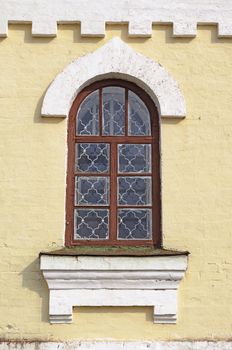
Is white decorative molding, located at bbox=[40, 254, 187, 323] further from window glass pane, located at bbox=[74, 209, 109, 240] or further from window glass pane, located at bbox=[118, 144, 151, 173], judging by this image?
window glass pane, located at bbox=[118, 144, 151, 173]

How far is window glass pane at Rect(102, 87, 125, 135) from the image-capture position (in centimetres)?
739

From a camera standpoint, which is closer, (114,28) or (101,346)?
(101,346)

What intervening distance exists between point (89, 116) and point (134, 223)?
3.45ft

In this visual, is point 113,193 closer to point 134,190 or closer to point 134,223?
point 134,190

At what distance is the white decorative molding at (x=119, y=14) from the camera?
746cm

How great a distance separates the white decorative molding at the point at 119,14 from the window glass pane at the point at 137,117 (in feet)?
1.94

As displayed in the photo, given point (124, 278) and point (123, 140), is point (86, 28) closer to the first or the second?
point (123, 140)

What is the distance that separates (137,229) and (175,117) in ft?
3.38

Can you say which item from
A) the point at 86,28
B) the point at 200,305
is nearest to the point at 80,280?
the point at 200,305

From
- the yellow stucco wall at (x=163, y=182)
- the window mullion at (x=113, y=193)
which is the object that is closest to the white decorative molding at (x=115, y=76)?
the yellow stucco wall at (x=163, y=182)

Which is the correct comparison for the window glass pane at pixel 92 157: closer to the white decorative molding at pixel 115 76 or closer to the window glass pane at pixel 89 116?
the window glass pane at pixel 89 116

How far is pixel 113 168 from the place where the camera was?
7270 millimetres

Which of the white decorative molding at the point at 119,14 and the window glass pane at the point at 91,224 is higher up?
the white decorative molding at the point at 119,14

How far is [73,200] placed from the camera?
7.16 meters
